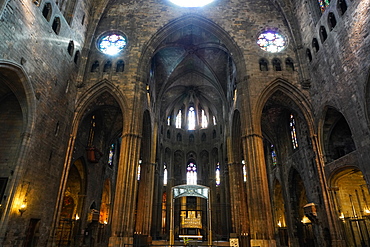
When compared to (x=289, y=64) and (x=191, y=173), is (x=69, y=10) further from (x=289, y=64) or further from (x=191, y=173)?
(x=191, y=173)

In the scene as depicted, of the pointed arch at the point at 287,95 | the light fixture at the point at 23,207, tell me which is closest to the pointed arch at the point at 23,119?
the light fixture at the point at 23,207

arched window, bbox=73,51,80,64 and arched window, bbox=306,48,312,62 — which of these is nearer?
arched window, bbox=306,48,312,62

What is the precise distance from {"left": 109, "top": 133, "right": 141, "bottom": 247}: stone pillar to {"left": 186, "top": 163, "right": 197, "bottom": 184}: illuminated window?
56.7 ft

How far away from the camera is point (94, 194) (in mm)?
21891

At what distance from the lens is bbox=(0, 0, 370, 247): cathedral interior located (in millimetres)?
12164

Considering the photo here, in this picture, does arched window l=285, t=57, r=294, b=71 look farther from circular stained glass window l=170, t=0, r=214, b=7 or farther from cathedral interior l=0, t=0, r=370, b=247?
circular stained glass window l=170, t=0, r=214, b=7

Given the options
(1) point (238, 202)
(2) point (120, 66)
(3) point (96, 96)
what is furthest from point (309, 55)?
(3) point (96, 96)

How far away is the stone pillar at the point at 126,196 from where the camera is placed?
546 inches

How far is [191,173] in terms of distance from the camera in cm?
3259

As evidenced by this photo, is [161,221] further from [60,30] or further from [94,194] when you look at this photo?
[60,30]

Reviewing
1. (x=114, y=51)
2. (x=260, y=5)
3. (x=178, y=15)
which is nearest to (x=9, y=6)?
(x=114, y=51)

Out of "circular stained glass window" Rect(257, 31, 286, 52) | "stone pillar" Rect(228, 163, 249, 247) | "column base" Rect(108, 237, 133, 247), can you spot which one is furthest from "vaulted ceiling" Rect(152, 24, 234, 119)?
"column base" Rect(108, 237, 133, 247)

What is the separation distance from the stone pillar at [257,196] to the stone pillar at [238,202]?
20.0 feet

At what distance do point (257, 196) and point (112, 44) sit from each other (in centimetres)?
1533
